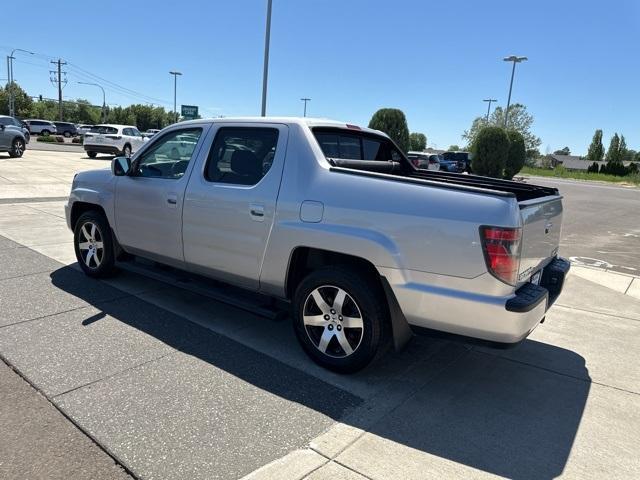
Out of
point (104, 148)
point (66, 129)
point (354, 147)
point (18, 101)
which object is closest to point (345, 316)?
point (354, 147)

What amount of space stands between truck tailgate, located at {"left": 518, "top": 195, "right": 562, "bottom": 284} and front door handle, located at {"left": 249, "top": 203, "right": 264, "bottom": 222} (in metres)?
1.87

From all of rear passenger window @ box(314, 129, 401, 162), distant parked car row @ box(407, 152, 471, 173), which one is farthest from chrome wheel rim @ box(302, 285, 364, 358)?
distant parked car row @ box(407, 152, 471, 173)

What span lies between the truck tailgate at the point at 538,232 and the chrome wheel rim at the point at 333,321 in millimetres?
1146

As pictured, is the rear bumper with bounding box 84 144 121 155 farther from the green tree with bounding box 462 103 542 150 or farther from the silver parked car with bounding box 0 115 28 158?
the green tree with bounding box 462 103 542 150

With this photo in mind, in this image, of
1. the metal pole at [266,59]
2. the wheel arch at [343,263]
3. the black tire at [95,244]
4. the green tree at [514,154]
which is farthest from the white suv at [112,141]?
the wheel arch at [343,263]

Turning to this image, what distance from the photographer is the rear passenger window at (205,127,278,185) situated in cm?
405

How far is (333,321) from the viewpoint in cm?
362

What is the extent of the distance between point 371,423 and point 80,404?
5.90 feet

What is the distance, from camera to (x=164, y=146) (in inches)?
194

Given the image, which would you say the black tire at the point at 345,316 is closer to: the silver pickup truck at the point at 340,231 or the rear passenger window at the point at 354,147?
the silver pickup truck at the point at 340,231

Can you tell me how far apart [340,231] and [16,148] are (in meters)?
22.1

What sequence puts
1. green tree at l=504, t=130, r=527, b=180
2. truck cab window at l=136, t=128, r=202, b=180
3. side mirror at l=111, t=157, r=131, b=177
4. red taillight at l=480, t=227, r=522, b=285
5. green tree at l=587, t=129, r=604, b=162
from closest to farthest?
red taillight at l=480, t=227, r=522, b=285
truck cab window at l=136, t=128, r=202, b=180
side mirror at l=111, t=157, r=131, b=177
green tree at l=504, t=130, r=527, b=180
green tree at l=587, t=129, r=604, b=162

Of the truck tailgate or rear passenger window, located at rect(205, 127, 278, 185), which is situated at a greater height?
rear passenger window, located at rect(205, 127, 278, 185)

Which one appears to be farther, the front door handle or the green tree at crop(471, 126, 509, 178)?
the green tree at crop(471, 126, 509, 178)
